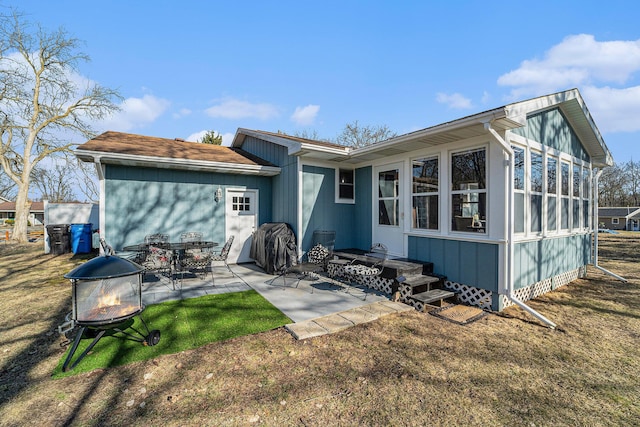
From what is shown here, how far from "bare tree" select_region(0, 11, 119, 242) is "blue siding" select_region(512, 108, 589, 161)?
1974cm

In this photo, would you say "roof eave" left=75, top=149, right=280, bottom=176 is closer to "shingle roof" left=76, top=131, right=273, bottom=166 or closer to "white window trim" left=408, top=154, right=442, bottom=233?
"shingle roof" left=76, top=131, right=273, bottom=166

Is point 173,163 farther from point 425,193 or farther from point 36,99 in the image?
point 36,99

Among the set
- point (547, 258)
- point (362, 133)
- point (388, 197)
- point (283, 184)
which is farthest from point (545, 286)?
point (362, 133)

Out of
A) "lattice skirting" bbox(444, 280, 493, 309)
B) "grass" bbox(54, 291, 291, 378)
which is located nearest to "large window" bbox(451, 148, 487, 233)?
"lattice skirting" bbox(444, 280, 493, 309)

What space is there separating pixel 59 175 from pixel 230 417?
42594 mm

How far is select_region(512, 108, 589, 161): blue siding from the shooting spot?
516cm

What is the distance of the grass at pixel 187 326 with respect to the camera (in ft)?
9.92

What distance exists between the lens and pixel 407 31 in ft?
28.5

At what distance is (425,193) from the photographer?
556 cm

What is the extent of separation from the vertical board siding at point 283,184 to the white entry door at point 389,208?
1.95 metres

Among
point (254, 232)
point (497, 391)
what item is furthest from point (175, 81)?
point (497, 391)

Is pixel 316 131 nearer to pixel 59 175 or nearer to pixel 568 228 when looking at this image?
pixel 568 228

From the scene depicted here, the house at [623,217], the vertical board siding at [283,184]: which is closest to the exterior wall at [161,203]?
the vertical board siding at [283,184]

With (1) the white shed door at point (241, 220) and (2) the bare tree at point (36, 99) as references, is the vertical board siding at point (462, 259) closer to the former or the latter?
(1) the white shed door at point (241, 220)
